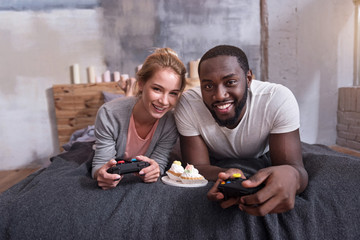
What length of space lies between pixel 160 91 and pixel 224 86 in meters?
A: 0.31

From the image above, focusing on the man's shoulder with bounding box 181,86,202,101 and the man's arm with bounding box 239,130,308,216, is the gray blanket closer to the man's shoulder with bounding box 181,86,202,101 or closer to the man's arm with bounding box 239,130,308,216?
the man's arm with bounding box 239,130,308,216

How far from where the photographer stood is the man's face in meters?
1.06

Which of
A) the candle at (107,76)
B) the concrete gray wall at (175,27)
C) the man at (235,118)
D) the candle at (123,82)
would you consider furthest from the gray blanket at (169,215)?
the concrete gray wall at (175,27)

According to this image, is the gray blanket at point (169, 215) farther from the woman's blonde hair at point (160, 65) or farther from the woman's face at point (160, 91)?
the woman's blonde hair at point (160, 65)

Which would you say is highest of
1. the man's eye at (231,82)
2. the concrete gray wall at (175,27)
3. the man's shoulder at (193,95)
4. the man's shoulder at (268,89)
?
the concrete gray wall at (175,27)

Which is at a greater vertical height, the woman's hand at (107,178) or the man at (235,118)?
the man at (235,118)

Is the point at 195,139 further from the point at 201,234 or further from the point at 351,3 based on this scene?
the point at 351,3

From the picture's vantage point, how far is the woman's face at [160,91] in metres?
1.20

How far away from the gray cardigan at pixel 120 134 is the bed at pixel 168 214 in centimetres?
25

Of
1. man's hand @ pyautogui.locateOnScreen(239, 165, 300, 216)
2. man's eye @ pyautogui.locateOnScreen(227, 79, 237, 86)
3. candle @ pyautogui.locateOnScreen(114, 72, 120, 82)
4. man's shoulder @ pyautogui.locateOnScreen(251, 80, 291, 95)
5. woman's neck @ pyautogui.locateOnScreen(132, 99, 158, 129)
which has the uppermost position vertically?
candle @ pyautogui.locateOnScreen(114, 72, 120, 82)

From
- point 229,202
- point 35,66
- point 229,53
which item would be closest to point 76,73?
point 35,66

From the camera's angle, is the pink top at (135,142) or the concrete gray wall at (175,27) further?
the concrete gray wall at (175,27)

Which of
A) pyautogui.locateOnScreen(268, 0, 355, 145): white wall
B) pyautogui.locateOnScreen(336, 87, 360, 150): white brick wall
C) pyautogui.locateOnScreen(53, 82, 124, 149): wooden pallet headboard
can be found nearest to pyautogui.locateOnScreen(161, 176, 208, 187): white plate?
pyautogui.locateOnScreen(53, 82, 124, 149): wooden pallet headboard

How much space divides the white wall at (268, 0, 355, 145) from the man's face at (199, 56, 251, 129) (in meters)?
1.71
